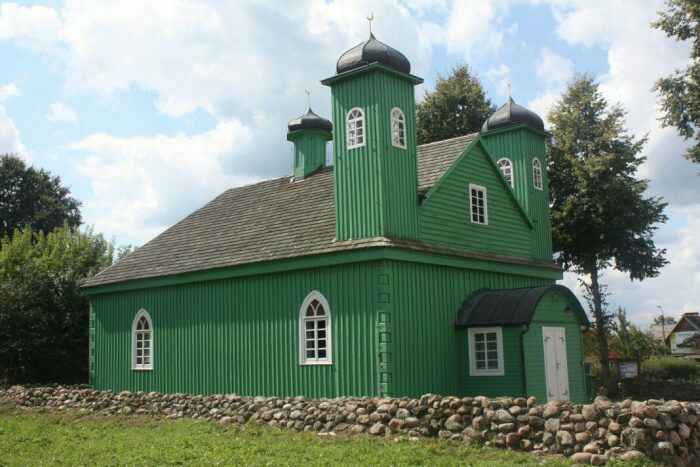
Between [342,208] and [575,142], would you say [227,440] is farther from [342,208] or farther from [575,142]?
[575,142]

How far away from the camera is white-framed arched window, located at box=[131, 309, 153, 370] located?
79.4 ft

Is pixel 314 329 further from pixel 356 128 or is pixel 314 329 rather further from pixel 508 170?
pixel 508 170

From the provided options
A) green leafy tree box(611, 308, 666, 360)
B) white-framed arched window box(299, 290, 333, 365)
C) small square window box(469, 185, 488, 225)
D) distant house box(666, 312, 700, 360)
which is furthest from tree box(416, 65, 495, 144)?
distant house box(666, 312, 700, 360)

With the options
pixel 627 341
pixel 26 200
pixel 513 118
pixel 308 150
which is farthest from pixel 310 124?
pixel 26 200

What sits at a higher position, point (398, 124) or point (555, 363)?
point (398, 124)

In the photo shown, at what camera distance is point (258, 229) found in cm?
2297

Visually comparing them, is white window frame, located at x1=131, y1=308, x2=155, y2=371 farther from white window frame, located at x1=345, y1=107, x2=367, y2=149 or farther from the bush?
the bush

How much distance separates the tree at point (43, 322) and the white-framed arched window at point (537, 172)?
17.2 metres

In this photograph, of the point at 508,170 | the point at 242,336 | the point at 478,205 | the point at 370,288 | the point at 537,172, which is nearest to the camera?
the point at 370,288

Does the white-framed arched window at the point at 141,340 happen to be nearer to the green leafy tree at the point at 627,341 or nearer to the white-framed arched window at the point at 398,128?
the white-framed arched window at the point at 398,128

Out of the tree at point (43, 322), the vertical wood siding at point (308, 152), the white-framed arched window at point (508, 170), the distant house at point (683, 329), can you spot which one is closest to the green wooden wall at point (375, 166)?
the vertical wood siding at point (308, 152)

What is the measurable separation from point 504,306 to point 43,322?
17961 mm

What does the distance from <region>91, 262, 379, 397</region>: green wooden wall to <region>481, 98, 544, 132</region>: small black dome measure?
33.1ft

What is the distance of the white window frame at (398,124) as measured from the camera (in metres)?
19.3
